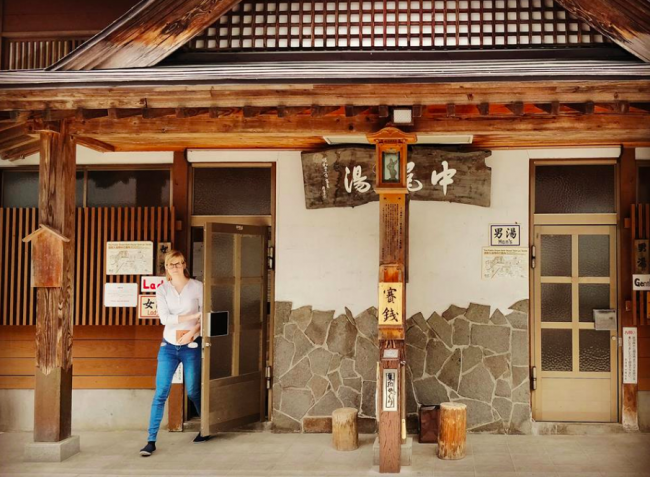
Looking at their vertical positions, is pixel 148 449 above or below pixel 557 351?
below

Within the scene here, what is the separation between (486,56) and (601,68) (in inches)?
75.1

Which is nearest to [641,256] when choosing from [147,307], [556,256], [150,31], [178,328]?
[556,256]

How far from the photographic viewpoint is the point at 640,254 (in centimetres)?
981

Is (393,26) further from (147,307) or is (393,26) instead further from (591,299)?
(147,307)

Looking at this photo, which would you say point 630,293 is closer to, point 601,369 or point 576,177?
point 601,369

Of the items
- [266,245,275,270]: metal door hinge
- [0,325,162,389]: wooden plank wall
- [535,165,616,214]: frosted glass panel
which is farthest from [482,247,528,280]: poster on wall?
[0,325,162,389]: wooden plank wall

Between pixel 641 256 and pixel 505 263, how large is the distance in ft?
5.70

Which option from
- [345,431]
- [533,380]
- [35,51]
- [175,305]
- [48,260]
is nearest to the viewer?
[48,260]

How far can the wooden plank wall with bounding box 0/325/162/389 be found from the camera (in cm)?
1040

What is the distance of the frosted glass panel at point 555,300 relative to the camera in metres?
10.2

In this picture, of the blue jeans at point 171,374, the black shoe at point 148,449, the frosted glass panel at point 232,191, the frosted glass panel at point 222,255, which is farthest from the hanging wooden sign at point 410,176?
the black shoe at point 148,449

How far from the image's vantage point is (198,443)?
9.59 m

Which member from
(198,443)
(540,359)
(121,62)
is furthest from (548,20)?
(198,443)

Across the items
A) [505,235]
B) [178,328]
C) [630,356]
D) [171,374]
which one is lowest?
[171,374]
